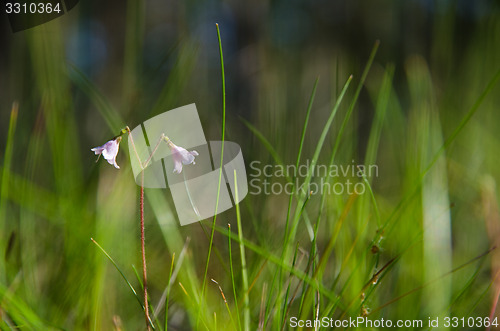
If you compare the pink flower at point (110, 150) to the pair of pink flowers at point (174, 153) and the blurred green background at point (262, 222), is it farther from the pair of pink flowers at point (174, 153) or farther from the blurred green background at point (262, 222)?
the blurred green background at point (262, 222)

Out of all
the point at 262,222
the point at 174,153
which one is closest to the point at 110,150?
the point at 174,153

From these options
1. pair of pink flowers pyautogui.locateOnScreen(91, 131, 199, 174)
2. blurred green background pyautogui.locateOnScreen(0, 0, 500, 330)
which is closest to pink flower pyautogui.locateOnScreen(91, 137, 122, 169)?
pair of pink flowers pyautogui.locateOnScreen(91, 131, 199, 174)

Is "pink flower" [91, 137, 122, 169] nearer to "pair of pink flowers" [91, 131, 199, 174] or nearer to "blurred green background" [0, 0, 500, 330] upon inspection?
"pair of pink flowers" [91, 131, 199, 174]

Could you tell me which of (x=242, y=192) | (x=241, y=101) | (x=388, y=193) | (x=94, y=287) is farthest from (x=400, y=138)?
(x=241, y=101)

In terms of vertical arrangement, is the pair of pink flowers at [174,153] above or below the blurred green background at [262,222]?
above

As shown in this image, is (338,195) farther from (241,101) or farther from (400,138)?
(241,101)

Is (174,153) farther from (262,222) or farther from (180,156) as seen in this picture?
(262,222)

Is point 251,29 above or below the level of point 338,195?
above

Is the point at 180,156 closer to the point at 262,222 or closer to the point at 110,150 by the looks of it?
the point at 110,150

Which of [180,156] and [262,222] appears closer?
[180,156]

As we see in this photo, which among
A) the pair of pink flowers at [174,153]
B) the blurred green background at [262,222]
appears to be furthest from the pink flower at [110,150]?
the blurred green background at [262,222]

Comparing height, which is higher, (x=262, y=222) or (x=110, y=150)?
(x=110, y=150)
